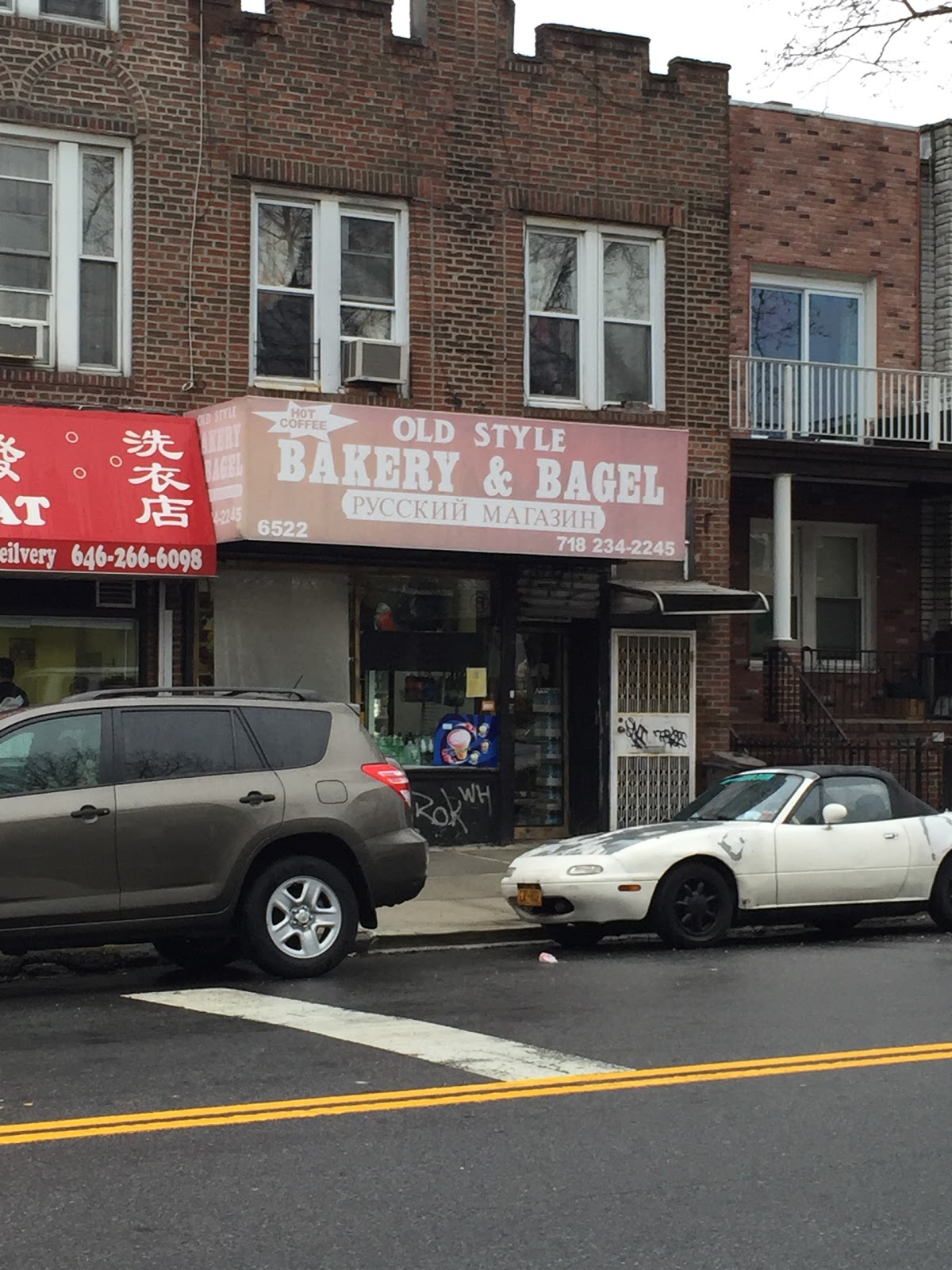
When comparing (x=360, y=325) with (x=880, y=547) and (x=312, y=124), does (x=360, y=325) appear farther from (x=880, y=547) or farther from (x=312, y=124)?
(x=880, y=547)

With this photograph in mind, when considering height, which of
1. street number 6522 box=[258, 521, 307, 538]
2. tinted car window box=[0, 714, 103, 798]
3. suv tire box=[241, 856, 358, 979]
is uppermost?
street number 6522 box=[258, 521, 307, 538]

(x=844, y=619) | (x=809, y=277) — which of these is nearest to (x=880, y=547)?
(x=844, y=619)

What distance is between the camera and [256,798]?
1080cm

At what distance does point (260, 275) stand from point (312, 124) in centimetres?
152

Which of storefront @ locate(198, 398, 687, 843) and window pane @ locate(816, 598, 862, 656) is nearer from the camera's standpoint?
storefront @ locate(198, 398, 687, 843)

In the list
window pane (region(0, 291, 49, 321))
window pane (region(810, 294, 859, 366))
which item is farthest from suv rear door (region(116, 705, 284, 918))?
window pane (region(810, 294, 859, 366))

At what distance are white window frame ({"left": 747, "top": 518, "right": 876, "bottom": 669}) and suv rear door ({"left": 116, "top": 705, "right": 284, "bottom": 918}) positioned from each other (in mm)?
12882

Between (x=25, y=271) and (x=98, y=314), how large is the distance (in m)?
0.72

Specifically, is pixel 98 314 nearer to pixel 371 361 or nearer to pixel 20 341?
pixel 20 341

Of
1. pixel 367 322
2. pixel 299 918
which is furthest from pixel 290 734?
pixel 367 322

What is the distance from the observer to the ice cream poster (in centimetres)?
1805

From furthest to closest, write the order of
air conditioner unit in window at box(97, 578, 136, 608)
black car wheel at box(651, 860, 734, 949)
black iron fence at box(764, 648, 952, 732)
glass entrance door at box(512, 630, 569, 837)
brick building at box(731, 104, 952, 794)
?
black iron fence at box(764, 648, 952, 732)
brick building at box(731, 104, 952, 794)
glass entrance door at box(512, 630, 569, 837)
air conditioner unit in window at box(97, 578, 136, 608)
black car wheel at box(651, 860, 734, 949)

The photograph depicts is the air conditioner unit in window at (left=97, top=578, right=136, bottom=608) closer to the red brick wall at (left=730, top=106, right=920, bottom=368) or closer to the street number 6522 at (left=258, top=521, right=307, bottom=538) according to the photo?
the street number 6522 at (left=258, top=521, right=307, bottom=538)

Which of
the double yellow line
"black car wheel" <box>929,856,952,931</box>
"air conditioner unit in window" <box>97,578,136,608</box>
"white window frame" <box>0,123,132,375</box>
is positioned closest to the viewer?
the double yellow line
